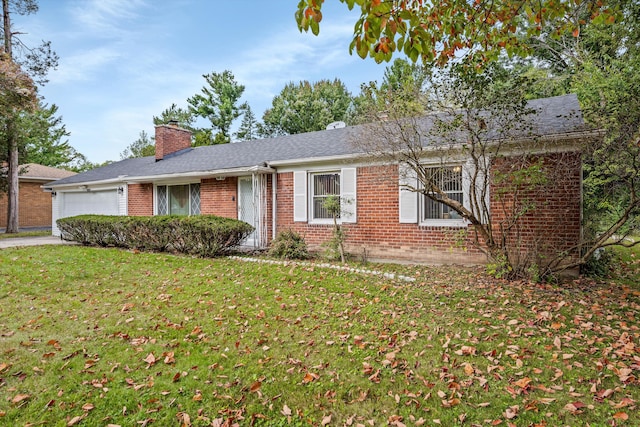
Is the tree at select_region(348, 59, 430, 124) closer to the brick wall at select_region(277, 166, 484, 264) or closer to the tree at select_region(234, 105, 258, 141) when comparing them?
the brick wall at select_region(277, 166, 484, 264)

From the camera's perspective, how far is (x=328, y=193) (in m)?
10.4

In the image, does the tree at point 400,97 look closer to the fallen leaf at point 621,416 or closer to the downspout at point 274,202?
the downspout at point 274,202

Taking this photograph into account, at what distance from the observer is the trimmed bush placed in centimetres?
930

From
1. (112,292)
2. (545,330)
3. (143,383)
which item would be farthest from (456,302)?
(112,292)

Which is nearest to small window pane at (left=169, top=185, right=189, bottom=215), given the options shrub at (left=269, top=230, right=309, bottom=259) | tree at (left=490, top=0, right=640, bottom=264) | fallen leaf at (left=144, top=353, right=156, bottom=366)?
shrub at (left=269, top=230, right=309, bottom=259)

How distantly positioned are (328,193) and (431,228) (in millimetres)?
3192

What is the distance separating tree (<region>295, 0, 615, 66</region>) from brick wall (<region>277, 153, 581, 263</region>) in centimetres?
257

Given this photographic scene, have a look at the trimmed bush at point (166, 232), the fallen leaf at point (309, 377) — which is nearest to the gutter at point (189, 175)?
the trimmed bush at point (166, 232)

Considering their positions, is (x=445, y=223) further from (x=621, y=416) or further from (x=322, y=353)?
(x=621, y=416)

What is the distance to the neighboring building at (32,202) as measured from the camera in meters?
22.0

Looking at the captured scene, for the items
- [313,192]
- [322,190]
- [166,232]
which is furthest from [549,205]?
[166,232]

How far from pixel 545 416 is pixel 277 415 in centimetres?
218

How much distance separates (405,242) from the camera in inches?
355

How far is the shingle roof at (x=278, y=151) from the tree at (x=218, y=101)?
16.5 metres
